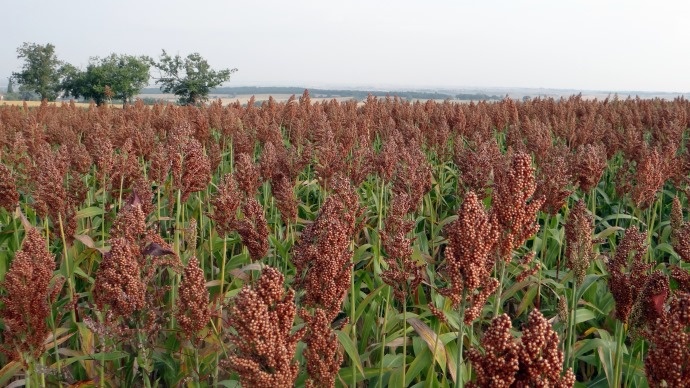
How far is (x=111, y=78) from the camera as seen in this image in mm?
98688

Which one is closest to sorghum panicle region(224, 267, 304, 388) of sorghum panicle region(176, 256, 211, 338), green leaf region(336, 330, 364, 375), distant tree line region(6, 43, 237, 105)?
sorghum panicle region(176, 256, 211, 338)

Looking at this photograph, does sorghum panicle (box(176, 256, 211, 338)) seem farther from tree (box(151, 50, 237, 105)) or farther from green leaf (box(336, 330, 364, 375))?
tree (box(151, 50, 237, 105))

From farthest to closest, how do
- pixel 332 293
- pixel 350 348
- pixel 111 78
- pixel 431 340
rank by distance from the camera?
1. pixel 111 78
2. pixel 431 340
3. pixel 350 348
4. pixel 332 293

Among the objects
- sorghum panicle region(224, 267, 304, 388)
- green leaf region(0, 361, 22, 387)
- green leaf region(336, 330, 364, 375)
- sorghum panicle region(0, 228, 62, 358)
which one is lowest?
green leaf region(0, 361, 22, 387)

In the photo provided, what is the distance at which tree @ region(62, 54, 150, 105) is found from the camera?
98375mm

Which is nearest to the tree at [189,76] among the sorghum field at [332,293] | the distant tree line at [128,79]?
the distant tree line at [128,79]

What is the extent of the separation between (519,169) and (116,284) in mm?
1998

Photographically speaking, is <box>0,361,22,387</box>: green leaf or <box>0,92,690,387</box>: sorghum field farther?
<box>0,361,22,387</box>: green leaf

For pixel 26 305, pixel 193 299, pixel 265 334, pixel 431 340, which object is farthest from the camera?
pixel 431 340

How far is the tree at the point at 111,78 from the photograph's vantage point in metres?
98.4

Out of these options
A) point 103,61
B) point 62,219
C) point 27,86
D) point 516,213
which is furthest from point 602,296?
point 27,86

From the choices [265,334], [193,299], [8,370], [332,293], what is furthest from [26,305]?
[265,334]

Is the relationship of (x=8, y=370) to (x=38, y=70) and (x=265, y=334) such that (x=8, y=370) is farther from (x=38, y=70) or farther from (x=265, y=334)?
(x=38, y=70)

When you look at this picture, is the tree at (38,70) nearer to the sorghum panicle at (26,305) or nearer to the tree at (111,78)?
the tree at (111,78)
